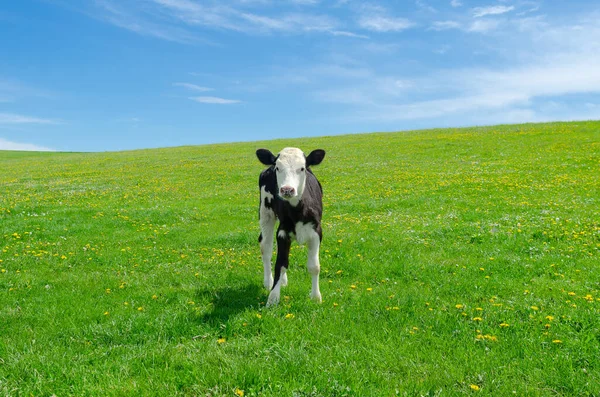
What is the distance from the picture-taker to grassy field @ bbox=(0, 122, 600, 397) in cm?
520

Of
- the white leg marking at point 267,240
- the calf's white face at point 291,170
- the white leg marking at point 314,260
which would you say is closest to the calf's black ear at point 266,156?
the calf's white face at point 291,170

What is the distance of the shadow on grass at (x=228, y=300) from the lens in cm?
702

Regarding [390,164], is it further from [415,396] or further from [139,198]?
[415,396]

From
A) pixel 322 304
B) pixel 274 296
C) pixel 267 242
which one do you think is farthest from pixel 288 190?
pixel 267 242

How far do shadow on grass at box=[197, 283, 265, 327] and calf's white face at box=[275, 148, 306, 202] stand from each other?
6.81ft

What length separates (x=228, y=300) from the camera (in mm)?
7957

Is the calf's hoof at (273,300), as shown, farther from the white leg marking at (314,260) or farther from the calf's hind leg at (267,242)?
the calf's hind leg at (267,242)

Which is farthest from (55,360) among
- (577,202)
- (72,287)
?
(577,202)

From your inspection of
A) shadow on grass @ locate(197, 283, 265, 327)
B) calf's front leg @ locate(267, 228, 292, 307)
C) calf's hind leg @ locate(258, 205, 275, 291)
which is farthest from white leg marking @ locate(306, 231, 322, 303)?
calf's hind leg @ locate(258, 205, 275, 291)

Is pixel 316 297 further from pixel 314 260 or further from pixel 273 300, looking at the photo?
pixel 273 300

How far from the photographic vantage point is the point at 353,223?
607 inches

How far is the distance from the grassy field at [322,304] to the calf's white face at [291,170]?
2.09 metres

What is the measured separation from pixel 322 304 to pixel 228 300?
1765 mm

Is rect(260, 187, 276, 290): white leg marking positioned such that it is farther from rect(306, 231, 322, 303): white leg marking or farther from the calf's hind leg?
rect(306, 231, 322, 303): white leg marking
